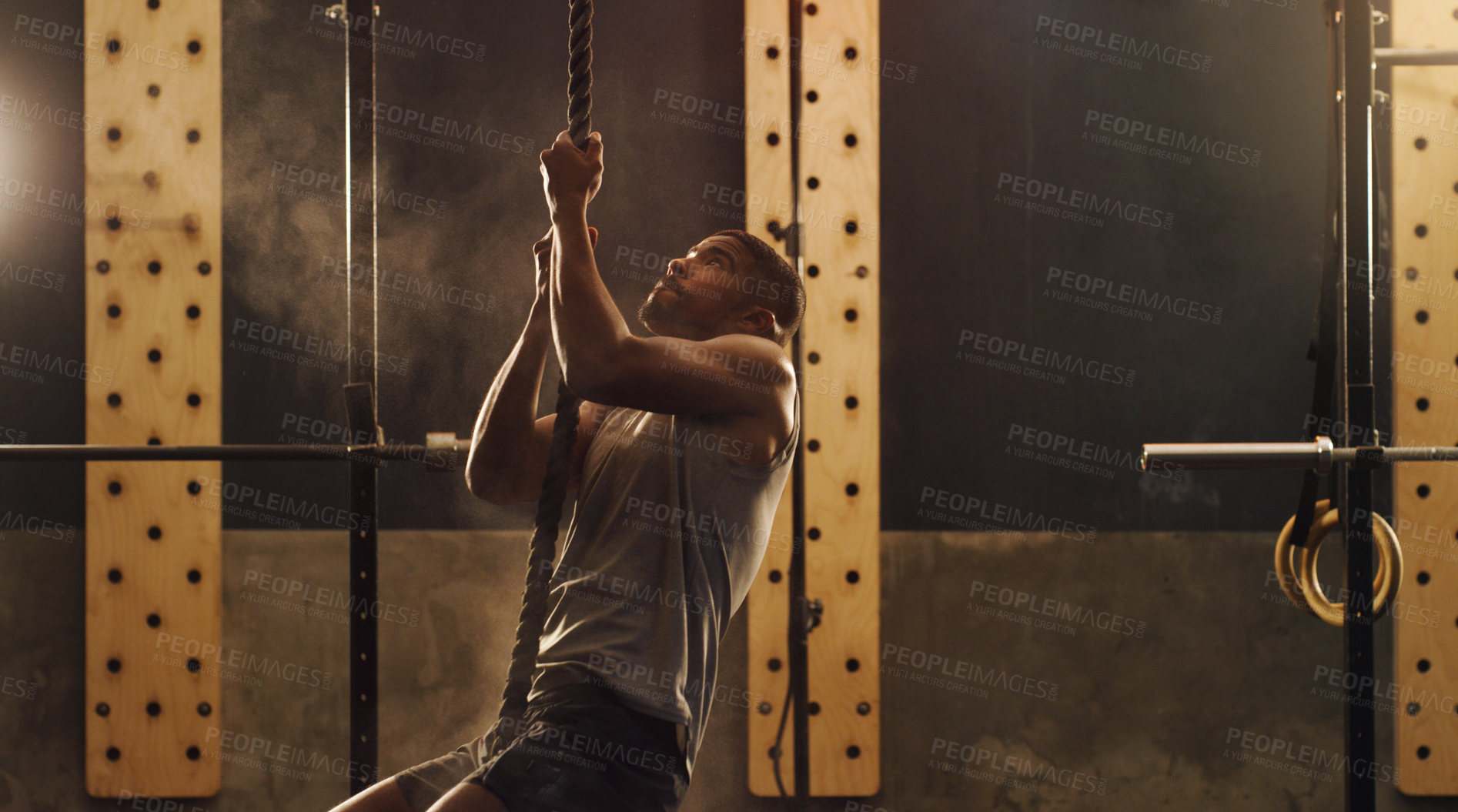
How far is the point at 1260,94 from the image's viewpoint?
8.72 ft

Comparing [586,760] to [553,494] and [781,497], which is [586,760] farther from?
[781,497]

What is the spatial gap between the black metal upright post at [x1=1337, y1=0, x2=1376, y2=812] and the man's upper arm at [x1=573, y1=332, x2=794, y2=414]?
115 centimetres

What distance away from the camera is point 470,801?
122 centimetres

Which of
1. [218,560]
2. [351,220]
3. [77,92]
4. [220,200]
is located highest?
[77,92]

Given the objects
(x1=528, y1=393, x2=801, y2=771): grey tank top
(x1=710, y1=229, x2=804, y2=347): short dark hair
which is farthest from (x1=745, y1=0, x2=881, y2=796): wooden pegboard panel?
(x1=528, y1=393, x2=801, y2=771): grey tank top

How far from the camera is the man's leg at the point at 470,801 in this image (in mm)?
1210

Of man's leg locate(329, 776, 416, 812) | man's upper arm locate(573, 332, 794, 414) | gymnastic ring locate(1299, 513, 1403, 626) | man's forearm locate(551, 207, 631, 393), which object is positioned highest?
man's forearm locate(551, 207, 631, 393)

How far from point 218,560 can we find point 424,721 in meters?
0.72

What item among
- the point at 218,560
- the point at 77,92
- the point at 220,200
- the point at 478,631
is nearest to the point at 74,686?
the point at 218,560

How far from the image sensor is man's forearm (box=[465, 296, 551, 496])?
1.48 m

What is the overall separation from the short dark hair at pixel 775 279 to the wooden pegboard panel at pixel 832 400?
2.28 ft

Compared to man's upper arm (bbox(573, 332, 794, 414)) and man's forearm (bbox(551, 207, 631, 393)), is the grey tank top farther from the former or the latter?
man's forearm (bbox(551, 207, 631, 393))

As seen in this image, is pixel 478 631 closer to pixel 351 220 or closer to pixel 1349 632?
pixel 351 220

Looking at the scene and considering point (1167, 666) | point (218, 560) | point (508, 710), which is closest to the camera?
point (508, 710)
